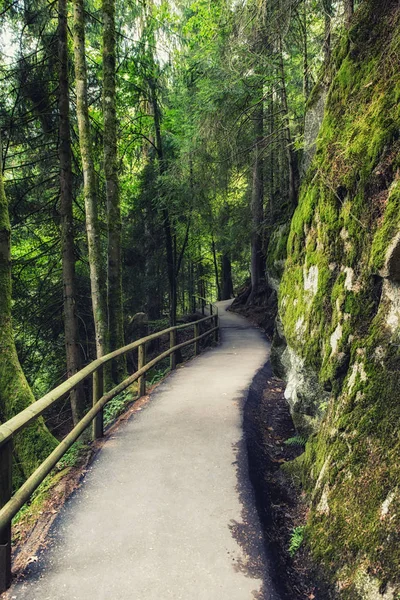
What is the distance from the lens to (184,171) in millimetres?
11852

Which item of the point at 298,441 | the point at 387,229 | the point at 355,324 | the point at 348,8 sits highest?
the point at 348,8

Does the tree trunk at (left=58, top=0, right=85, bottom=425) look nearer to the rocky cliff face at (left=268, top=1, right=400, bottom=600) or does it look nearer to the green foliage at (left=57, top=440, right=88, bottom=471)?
the green foliage at (left=57, top=440, right=88, bottom=471)

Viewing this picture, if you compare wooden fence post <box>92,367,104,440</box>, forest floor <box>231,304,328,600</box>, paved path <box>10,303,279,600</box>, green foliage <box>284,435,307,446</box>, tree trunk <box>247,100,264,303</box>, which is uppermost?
tree trunk <box>247,100,264,303</box>

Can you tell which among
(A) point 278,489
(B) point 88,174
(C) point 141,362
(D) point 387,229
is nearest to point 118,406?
(C) point 141,362

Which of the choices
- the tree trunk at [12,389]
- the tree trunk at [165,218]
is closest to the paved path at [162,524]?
the tree trunk at [12,389]

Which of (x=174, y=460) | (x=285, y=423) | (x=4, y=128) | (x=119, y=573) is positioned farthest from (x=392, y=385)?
(x=4, y=128)

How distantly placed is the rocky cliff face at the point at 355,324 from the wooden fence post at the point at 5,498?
91.5 inches

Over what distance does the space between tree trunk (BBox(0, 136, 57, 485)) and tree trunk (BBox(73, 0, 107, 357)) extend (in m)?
2.15

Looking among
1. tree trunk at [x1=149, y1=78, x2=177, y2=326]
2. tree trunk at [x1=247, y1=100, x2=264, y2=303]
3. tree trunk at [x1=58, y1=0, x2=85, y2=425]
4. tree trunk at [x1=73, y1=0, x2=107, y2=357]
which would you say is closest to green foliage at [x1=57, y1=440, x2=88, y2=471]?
tree trunk at [x1=73, y1=0, x2=107, y2=357]

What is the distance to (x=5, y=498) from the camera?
8.45ft

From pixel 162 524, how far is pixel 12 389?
3.59 metres

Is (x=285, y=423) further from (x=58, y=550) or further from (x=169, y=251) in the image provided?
(x=169, y=251)

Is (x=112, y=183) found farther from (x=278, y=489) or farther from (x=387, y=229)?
(x=278, y=489)

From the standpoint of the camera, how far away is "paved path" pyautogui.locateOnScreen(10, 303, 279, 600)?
8.78 feet
